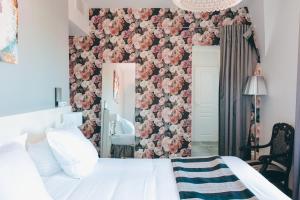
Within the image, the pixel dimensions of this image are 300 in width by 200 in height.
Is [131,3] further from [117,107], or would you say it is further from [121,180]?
[121,180]

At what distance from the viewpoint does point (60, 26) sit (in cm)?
310

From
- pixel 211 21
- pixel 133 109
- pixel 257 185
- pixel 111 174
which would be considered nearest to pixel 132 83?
pixel 133 109

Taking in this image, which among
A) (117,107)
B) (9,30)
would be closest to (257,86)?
(117,107)

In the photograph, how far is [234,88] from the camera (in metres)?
4.29

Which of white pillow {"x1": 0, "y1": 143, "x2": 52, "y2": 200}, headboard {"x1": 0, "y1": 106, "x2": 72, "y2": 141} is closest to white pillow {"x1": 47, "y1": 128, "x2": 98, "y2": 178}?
headboard {"x1": 0, "y1": 106, "x2": 72, "y2": 141}

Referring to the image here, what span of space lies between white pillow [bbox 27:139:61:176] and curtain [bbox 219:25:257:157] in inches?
115

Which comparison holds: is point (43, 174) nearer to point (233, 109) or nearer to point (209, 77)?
point (233, 109)

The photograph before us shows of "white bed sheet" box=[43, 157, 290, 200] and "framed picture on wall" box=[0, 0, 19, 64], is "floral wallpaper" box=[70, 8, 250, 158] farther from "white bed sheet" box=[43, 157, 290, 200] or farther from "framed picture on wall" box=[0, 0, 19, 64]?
"framed picture on wall" box=[0, 0, 19, 64]

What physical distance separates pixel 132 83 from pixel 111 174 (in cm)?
246

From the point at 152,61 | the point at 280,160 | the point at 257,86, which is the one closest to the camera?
the point at 280,160

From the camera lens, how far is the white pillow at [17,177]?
113cm

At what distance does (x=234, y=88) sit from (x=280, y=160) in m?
1.45

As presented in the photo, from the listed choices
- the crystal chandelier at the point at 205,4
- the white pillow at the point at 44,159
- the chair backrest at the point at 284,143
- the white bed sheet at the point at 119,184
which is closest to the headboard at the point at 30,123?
the white pillow at the point at 44,159

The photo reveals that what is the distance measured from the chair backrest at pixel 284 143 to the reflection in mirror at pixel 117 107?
209cm
